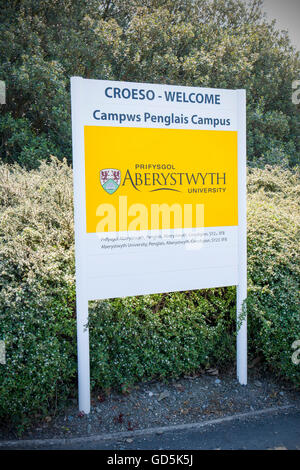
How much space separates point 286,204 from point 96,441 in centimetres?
391

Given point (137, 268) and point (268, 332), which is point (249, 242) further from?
point (137, 268)

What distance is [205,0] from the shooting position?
12.0m

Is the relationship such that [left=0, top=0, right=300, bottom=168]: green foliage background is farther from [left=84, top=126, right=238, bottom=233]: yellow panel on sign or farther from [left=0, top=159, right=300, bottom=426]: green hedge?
[left=84, top=126, right=238, bottom=233]: yellow panel on sign

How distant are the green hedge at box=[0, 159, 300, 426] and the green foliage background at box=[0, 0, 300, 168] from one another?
4.28m

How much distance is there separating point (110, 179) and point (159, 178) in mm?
433

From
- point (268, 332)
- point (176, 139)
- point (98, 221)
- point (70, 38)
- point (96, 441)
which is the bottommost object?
point (96, 441)

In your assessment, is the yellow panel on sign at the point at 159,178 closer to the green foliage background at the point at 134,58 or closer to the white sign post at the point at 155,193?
the white sign post at the point at 155,193

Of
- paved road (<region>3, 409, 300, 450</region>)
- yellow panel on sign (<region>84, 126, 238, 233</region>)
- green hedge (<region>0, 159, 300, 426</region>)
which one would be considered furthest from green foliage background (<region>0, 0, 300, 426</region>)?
yellow panel on sign (<region>84, 126, 238, 233</region>)

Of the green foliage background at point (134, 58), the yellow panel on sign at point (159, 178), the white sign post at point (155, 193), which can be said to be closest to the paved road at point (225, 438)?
the white sign post at point (155, 193)

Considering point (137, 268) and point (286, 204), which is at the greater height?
point (286, 204)

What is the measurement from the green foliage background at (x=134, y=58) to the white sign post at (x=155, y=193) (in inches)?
186

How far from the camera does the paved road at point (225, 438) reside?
3273 millimetres

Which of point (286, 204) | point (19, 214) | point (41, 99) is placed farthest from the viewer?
point (41, 99)

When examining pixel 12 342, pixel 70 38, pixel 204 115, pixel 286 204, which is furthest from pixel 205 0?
pixel 12 342
